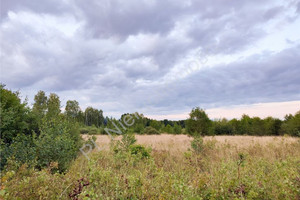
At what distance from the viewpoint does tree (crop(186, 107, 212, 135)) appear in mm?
16906

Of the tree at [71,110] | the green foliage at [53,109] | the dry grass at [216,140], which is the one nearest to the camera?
the green foliage at [53,109]

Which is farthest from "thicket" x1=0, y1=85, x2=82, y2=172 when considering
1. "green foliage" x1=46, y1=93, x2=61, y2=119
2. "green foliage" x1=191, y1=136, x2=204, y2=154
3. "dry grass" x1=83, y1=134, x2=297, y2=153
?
"green foliage" x1=191, y1=136, x2=204, y2=154

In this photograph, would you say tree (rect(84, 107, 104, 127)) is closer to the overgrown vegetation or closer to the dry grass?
the dry grass

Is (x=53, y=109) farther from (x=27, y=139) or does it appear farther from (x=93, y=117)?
(x=93, y=117)

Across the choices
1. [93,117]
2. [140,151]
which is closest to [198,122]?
[140,151]

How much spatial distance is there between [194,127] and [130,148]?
34.3ft

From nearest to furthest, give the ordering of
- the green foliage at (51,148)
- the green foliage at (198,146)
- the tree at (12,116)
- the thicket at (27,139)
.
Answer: the thicket at (27,139)
the tree at (12,116)
the green foliage at (51,148)
the green foliage at (198,146)

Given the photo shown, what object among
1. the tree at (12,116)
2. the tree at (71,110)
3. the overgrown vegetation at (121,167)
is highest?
the tree at (71,110)

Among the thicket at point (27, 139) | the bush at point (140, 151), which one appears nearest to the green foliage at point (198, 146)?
the bush at point (140, 151)

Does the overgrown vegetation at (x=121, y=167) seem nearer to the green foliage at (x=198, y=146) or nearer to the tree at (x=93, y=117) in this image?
the green foliage at (x=198, y=146)

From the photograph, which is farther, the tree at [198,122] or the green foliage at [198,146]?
the tree at [198,122]

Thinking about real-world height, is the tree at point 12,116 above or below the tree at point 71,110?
below

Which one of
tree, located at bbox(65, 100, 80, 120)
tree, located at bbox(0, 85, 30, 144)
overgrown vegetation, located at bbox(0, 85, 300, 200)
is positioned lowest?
overgrown vegetation, located at bbox(0, 85, 300, 200)

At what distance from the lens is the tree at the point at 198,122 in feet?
55.5
